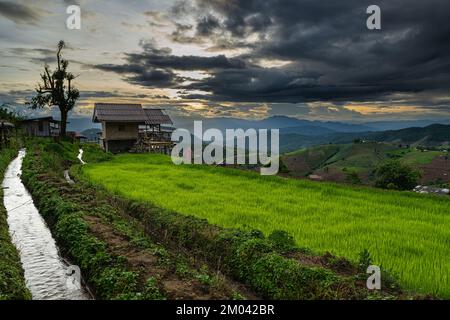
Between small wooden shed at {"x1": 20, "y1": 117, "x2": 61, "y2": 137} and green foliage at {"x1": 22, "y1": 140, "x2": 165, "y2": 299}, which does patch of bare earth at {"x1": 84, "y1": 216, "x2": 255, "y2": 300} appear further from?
small wooden shed at {"x1": 20, "y1": 117, "x2": 61, "y2": 137}

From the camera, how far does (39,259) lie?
1116 centimetres

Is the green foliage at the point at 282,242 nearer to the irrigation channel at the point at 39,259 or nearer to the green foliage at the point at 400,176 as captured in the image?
the irrigation channel at the point at 39,259

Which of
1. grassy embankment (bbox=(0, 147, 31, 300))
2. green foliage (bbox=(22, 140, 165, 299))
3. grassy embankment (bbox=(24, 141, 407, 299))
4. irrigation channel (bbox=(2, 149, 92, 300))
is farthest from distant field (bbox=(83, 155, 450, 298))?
grassy embankment (bbox=(0, 147, 31, 300))

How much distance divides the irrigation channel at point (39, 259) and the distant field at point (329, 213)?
4662 millimetres

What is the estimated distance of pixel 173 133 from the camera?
51031mm

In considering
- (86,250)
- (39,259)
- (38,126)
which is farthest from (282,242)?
(38,126)

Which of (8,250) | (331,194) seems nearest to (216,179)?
(331,194)

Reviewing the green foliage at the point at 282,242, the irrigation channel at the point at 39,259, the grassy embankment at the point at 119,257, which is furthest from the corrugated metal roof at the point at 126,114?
the green foliage at the point at 282,242

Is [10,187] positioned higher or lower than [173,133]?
lower

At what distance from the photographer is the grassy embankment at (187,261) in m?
7.84

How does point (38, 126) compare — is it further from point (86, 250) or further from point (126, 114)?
point (86, 250)

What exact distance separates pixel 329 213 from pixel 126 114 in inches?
1550
